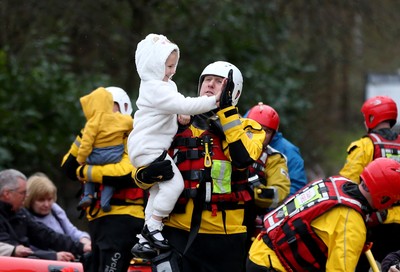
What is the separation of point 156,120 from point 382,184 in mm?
1542

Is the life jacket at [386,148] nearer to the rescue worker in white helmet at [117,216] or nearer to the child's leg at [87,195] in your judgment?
the rescue worker in white helmet at [117,216]

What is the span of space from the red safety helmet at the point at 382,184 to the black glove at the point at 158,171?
1292 mm

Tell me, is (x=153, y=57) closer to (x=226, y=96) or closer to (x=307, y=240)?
(x=226, y=96)

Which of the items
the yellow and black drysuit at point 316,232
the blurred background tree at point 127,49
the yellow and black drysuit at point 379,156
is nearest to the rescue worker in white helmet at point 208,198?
the yellow and black drysuit at point 316,232

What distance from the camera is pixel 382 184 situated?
19.1ft

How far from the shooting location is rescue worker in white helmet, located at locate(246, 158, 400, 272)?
5.75 m

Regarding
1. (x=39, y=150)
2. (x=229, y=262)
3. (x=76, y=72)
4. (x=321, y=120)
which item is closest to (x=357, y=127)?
(x=321, y=120)

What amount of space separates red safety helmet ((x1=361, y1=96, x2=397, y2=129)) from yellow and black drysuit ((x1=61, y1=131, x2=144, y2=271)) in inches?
86.9

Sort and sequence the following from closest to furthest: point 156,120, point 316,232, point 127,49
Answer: point 316,232 < point 156,120 < point 127,49

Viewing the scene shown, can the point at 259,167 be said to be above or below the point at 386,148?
below

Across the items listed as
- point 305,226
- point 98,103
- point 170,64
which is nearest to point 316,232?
point 305,226

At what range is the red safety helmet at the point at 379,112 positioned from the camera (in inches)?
333

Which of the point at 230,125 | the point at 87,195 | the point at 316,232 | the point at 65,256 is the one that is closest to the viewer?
the point at 316,232

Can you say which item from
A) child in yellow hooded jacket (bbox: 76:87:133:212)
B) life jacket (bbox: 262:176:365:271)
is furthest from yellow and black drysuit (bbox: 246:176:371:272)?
child in yellow hooded jacket (bbox: 76:87:133:212)
